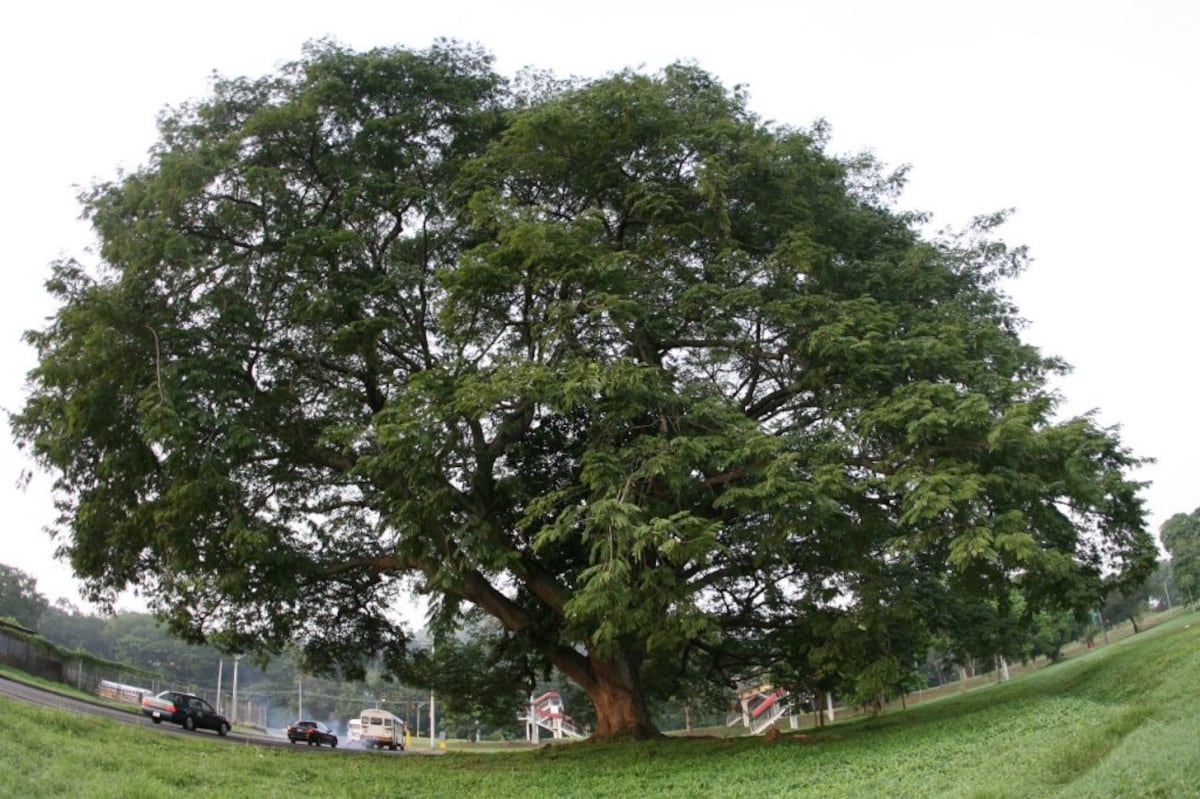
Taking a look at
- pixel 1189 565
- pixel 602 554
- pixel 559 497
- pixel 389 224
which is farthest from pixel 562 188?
pixel 1189 565

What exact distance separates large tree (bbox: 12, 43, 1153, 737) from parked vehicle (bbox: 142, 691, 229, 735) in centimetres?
799

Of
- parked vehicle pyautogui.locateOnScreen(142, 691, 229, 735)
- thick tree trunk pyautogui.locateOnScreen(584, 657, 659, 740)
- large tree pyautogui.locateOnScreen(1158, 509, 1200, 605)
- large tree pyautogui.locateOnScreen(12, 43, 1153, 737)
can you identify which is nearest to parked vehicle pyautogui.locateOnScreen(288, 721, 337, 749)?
parked vehicle pyautogui.locateOnScreen(142, 691, 229, 735)

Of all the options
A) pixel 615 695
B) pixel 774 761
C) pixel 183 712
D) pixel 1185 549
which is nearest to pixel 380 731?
pixel 183 712

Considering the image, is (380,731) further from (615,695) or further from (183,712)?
(615,695)

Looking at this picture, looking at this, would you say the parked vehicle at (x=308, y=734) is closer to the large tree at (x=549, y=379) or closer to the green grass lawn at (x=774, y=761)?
the large tree at (x=549, y=379)

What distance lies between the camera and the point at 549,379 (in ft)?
42.3

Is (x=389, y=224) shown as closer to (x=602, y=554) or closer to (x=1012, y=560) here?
(x=602, y=554)

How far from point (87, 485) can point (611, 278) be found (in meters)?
10.7

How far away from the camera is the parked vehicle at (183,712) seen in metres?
25.2

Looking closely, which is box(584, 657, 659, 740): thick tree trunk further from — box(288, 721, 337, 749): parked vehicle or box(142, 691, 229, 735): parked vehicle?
box(288, 721, 337, 749): parked vehicle

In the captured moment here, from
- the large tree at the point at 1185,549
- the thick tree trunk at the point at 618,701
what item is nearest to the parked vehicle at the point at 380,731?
the thick tree trunk at the point at 618,701

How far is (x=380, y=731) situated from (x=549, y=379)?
32115 millimetres

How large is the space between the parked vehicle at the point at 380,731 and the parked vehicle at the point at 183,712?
13.1m

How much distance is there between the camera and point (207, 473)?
14438 mm
